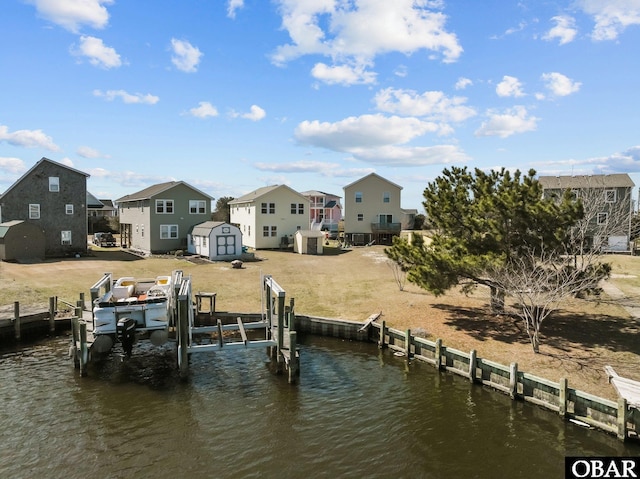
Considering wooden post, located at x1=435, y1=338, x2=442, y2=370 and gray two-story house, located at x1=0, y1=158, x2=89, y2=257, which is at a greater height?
gray two-story house, located at x1=0, y1=158, x2=89, y2=257

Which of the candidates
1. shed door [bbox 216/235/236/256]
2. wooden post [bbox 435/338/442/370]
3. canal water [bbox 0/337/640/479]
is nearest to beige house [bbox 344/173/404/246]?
shed door [bbox 216/235/236/256]

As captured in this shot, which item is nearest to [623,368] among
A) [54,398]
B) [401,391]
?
[401,391]

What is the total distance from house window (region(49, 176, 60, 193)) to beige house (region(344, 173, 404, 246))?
33934 millimetres

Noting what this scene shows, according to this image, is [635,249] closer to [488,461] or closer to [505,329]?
[505,329]

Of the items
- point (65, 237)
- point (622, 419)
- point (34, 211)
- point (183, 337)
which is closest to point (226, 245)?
point (65, 237)

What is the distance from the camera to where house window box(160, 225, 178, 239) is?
1938 inches

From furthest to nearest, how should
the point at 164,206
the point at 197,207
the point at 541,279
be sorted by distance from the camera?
the point at 197,207 < the point at 164,206 < the point at 541,279

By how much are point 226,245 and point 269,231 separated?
388 inches

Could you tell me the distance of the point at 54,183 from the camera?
A: 44.1 metres

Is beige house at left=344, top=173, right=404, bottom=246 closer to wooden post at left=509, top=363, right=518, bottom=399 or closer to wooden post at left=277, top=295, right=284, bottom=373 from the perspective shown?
wooden post at left=277, top=295, right=284, bottom=373

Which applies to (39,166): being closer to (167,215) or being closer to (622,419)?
(167,215)

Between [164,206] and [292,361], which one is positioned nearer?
[292,361]

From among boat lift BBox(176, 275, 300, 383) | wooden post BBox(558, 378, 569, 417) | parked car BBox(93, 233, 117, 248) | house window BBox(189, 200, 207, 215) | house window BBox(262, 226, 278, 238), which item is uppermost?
house window BBox(189, 200, 207, 215)

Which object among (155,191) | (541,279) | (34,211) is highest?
(155,191)
